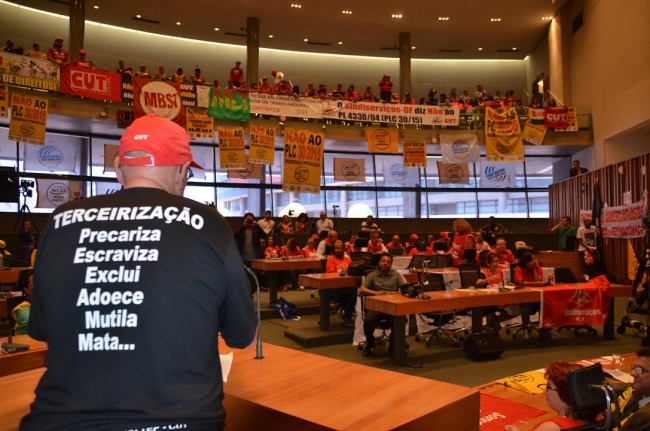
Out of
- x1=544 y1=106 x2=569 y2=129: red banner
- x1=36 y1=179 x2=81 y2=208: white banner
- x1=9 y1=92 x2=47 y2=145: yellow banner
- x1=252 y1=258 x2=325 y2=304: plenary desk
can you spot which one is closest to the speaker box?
x1=252 y1=258 x2=325 y2=304: plenary desk

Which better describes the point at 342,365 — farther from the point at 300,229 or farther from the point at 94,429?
the point at 300,229

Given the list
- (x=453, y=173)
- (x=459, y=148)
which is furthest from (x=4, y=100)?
(x=453, y=173)

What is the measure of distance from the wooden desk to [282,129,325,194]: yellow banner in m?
7.75

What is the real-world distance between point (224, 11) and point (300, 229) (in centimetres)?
876

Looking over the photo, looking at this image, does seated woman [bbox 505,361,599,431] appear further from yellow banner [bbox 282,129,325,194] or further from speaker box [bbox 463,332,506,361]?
yellow banner [bbox 282,129,325,194]

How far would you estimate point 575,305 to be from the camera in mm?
7652

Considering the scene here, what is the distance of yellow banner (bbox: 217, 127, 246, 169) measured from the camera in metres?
14.6

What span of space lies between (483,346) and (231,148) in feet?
32.2

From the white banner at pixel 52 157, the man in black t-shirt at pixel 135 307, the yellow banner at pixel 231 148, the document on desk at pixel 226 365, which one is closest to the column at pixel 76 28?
the white banner at pixel 52 157

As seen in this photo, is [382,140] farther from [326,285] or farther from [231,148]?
[326,285]

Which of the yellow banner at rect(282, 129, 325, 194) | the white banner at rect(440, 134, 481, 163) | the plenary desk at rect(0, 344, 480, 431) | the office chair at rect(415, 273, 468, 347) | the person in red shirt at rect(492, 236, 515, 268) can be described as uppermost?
the white banner at rect(440, 134, 481, 163)

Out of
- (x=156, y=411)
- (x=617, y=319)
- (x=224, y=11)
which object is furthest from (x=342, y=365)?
(x=224, y=11)

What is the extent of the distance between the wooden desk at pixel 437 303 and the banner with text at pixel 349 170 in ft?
37.1

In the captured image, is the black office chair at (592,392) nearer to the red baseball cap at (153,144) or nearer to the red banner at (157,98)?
the red baseball cap at (153,144)
